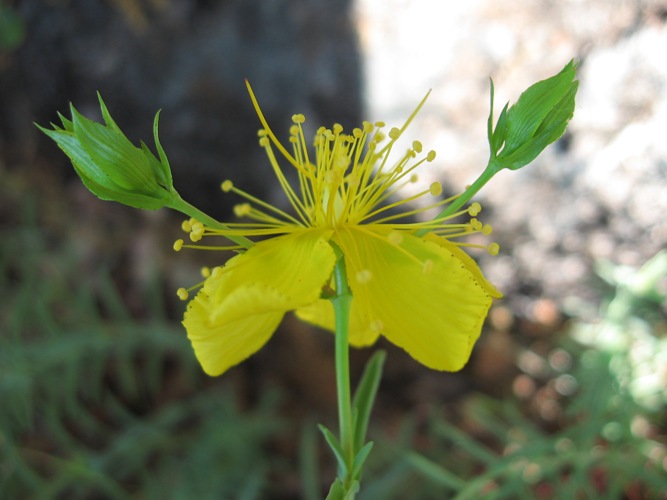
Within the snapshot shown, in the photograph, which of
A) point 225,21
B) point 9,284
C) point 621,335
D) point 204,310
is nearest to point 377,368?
point 204,310

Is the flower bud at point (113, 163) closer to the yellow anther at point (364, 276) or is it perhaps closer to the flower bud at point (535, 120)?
the yellow anther at point (364, 276)

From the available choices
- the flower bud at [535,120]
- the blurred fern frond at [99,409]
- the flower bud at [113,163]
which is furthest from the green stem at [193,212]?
the blurred fern frond at [99,409]

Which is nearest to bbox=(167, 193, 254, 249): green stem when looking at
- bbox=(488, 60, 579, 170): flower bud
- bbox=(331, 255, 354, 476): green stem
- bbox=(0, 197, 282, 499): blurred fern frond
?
bbox=(331, 255, 354, 476): green stem

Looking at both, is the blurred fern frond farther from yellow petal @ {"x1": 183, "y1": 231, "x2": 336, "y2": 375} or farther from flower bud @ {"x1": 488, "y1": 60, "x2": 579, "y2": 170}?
flower bud @ {"x1": 488, "y1": 60, "x2": 579, "y2": 170}

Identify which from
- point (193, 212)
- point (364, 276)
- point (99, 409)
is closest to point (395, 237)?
point (364, 276)

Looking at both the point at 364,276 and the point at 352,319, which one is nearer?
the point at 364,276

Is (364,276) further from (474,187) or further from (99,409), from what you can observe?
(99,409)
